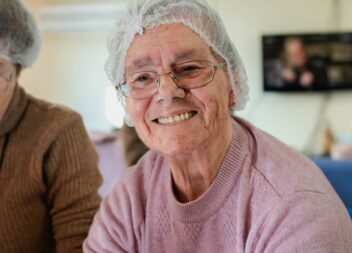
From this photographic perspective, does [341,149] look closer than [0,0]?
No

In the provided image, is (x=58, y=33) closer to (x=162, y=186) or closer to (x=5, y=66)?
(x=5, y=66)

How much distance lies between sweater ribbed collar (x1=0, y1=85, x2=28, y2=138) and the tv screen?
11.0ft

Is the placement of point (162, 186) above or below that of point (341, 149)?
above

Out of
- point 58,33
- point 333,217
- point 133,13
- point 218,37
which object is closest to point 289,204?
point 333,217

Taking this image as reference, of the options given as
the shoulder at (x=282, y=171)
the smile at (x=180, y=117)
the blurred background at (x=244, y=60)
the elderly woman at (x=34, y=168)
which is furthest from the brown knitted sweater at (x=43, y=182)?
the blurred background at (x=244, y=60)

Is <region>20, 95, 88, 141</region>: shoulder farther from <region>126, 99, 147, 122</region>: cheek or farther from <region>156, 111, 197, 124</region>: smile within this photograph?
<region>156, 111, 197, 124</region>: smile

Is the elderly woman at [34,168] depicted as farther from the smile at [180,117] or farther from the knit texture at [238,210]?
the smile at [180,117]

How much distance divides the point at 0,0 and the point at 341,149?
316 cm

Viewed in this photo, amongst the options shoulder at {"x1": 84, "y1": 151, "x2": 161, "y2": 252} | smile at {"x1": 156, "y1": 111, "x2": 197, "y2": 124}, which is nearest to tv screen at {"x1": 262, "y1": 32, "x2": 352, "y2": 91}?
shoulder at {"x1": 84, "y1": 151, "x2": 161, "y2": 252}

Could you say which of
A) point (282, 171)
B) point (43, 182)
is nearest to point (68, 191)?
point (43, 182)

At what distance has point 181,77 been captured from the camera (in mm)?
892

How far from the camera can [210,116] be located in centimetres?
90

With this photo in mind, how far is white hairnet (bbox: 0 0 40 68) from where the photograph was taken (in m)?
1.13

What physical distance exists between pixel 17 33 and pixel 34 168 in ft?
1.21
